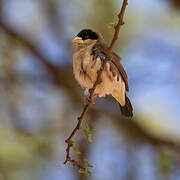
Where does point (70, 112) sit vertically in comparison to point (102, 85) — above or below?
below

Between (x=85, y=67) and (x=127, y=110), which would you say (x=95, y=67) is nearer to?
(x=85, y=67)

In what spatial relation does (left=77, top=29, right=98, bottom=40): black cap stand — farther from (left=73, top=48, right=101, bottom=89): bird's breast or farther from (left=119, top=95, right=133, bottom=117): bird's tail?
(left=119, top=95, right=133, bottom=117): bird's tail

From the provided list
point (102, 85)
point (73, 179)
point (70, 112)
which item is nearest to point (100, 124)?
point (70, 112)

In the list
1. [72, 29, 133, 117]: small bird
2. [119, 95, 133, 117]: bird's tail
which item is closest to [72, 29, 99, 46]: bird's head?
[72, 29, 133, 117]: small bird

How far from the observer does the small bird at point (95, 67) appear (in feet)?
15.4

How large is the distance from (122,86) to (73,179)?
2.20 metres

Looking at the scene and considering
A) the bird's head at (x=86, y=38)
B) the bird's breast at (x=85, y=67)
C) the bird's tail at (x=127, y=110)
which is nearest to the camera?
the bird's breast at (x=85, y=67)

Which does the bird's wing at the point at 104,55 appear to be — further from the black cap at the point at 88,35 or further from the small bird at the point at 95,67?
the black cap at the point at 88,35

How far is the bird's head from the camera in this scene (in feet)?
16.9

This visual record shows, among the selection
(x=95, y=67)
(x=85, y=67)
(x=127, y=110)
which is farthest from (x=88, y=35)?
(x=127, y=110)

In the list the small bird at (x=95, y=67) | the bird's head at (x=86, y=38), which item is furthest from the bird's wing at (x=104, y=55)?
the bird's head at (x=86, y=38)

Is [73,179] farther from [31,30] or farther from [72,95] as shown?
[31,30]

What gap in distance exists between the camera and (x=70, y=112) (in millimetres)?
7809

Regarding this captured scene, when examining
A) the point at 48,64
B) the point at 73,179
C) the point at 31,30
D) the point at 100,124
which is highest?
the point at 31,30
